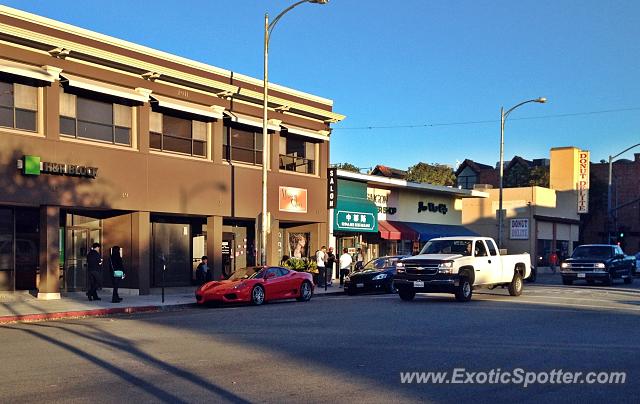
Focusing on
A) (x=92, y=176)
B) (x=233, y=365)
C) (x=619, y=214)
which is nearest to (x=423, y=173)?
(x=619, y=214)

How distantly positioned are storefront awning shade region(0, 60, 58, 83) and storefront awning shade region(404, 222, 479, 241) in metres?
24.2

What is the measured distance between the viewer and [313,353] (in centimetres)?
1203

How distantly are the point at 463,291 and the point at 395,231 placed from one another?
1783cm

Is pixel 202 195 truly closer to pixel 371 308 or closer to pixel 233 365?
pixel 371 308

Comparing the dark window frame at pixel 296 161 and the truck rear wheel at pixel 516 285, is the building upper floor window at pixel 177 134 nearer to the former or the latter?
the dark window frame at pixel 296 161

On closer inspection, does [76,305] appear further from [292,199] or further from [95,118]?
[292,199]

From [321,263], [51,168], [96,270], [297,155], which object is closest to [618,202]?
[297,155]

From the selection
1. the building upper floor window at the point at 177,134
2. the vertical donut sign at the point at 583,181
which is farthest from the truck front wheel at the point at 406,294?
the vertical donut sign at the point at 583,181

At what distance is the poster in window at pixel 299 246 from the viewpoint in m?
35.4

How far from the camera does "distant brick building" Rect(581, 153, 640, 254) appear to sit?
2751 inches

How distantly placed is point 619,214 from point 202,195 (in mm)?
57936

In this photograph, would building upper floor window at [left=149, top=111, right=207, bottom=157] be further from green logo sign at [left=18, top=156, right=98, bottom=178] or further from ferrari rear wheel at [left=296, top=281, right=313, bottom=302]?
ferrari rear wheel at [left=296, top=281, right=313, bottom=302]

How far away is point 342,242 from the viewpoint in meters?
38.5

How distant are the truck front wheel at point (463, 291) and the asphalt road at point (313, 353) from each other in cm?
146
